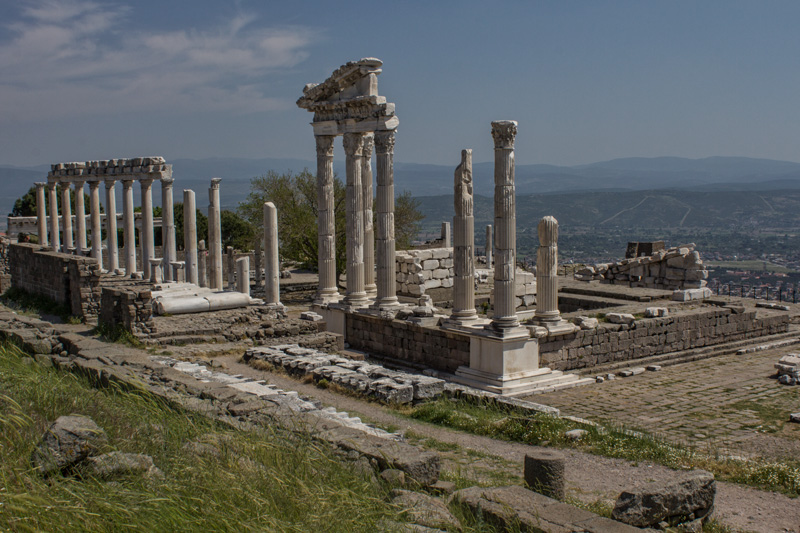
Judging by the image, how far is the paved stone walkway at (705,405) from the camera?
13.1 meters

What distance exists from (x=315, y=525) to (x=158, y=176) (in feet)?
74.6

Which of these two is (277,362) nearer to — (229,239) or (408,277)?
(408,277)

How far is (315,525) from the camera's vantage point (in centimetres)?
621

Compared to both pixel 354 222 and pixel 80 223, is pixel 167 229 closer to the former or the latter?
pixel 80 223

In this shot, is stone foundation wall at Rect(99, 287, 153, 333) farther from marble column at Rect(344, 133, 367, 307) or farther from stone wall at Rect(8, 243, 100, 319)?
marble column at Rect(344, 133, 367, 307)

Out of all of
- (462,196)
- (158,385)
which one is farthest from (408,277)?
(158,385)

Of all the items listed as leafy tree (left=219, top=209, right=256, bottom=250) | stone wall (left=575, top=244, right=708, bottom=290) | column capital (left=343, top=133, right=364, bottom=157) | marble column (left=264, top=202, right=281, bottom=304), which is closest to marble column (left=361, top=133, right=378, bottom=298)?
column capital (left=343, top=133, right=364, bottom=157)

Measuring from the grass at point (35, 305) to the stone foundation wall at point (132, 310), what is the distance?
429cm

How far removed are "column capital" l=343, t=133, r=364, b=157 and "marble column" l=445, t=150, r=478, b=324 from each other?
A: 399 centimetres

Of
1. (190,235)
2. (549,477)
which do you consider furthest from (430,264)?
(549,477)

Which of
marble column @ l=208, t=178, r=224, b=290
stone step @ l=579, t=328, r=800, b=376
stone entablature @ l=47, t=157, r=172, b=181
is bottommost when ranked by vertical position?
stone step @ l=579, t=328, r=800, b=376

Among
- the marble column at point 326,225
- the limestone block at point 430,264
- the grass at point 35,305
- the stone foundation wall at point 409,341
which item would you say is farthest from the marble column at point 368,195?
the grass at point 35,305

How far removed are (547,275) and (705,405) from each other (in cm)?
428

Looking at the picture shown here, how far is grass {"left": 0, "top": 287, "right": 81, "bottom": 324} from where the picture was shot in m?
23.5
